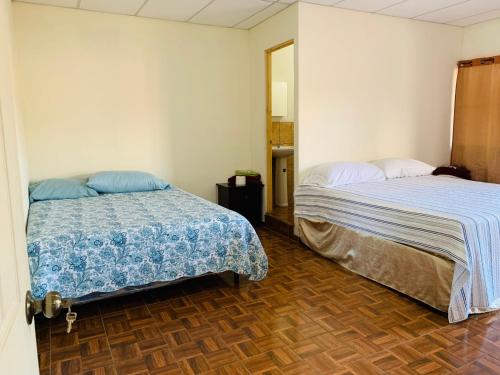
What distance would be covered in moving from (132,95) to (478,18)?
4094 millimetres

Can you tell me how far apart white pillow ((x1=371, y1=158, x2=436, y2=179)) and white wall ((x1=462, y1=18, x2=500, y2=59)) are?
1591 millimetres

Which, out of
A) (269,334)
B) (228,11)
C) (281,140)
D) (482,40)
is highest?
(228,11)

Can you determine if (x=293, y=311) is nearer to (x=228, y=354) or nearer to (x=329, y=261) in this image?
(x=228, y=354)

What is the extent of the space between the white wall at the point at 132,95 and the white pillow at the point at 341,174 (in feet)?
4.29

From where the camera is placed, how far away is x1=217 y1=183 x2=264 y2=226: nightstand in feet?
15.1

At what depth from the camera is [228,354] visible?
2178 mm

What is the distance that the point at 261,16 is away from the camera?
4.30 metres

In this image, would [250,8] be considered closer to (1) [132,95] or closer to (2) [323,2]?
(2) [323,2]

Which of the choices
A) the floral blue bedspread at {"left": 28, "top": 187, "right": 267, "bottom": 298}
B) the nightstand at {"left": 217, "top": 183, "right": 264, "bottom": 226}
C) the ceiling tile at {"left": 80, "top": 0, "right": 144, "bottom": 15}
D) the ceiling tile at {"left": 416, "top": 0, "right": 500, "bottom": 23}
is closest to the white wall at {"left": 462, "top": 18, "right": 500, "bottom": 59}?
the ceiling tile at {"left": 416, "top": 0, "right": 500, "bottom": 23}

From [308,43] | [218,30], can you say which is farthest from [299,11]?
[218,30]

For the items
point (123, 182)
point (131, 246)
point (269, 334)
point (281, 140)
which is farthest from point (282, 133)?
point (269, 334)

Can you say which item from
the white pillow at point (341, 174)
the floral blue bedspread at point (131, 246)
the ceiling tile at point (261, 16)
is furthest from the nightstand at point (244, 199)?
the ceiling tile at point (261, 16)

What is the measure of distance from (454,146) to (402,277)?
9.64 ft

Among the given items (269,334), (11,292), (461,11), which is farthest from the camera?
(461,11)
